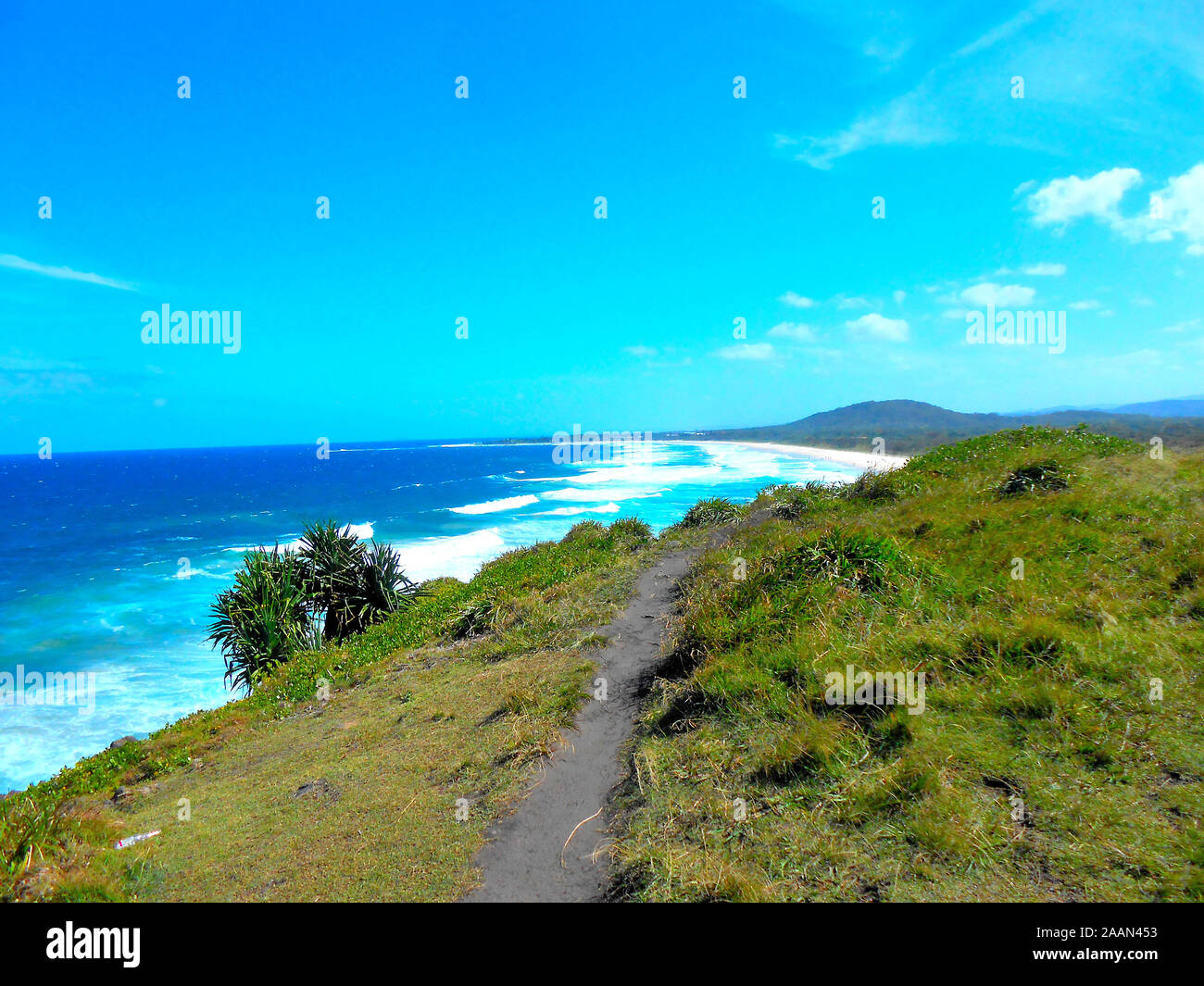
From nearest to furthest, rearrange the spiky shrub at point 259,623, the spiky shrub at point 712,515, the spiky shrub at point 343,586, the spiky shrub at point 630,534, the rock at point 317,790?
the rock at point 317,790
the spiky shrub at point 259,623
the spiky shrub at point 343,586
the spiky shrub at point 630,534
the spiky shrub at point 712,515

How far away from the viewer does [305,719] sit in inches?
413

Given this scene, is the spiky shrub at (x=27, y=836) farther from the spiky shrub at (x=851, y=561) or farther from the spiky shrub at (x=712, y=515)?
the spiky shrub at (x=712, y=515)

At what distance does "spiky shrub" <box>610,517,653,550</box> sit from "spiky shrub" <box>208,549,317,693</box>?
1004cm

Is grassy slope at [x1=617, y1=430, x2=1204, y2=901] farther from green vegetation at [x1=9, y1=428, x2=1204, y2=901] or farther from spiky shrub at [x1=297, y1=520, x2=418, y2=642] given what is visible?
spiky shrub at [x1=297, y1=520, x2=418, y2=642]

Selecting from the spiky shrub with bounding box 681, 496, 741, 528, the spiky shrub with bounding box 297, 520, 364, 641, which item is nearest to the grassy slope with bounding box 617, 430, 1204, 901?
the spiky shrub with bounding box 681, 496, 741, 528

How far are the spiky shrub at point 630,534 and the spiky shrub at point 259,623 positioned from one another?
395 inches

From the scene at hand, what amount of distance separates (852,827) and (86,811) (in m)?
9.24

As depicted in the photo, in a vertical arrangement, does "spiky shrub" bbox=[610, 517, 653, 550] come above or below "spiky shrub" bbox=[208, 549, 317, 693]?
above

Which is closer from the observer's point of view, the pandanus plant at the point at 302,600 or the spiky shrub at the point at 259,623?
the spiky shrub at the point at 259,623

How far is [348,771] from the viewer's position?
7246mm

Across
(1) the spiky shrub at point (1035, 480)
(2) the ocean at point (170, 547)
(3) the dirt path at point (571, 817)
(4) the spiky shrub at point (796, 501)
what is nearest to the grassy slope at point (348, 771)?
(3) the dirt path at point (571, 817)

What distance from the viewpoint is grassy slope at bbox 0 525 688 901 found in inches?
197

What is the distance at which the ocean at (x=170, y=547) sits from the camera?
19.8 meters
